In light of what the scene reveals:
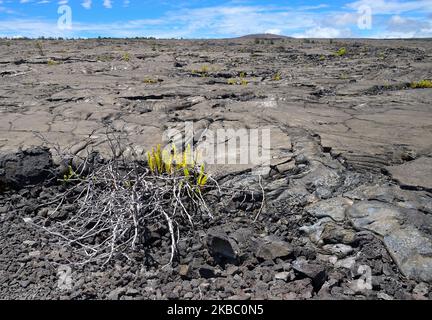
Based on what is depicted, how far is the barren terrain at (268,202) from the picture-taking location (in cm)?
242

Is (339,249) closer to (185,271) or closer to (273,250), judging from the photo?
(273,250)

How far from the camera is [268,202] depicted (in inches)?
124

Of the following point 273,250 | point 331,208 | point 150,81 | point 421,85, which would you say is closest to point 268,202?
point 331,208

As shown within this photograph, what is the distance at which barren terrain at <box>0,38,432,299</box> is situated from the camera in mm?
2424

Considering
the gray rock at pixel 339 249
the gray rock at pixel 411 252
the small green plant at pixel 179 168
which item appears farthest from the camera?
the small green plant at pixel 179 168

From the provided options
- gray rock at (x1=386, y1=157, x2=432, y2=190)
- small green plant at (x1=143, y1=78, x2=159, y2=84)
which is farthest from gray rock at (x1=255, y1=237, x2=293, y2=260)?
small green plant at (x1=143, y1=78, x2=159, y2=84)

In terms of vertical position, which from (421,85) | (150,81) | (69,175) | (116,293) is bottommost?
(116,293)

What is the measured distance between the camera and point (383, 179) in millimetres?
3252

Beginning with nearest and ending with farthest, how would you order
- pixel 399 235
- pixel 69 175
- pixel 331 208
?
pixel 399 235
pixel 331 208
pixel 69 175

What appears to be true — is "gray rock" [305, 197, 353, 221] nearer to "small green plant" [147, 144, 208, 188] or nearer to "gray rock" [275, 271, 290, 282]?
"gray rock" [275, 271, 290, 282]

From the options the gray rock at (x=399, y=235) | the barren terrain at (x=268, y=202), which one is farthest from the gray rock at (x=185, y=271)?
the gray rock at (x=399, y=235)

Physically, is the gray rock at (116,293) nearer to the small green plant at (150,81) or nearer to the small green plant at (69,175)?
the small green plant at (69,175)

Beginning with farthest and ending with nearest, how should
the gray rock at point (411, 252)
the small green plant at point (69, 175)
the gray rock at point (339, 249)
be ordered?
1. the small green plant at point (69, 175)
2. the gray rock at point (339, 249)
3. the gray rock at point (411, 252)
